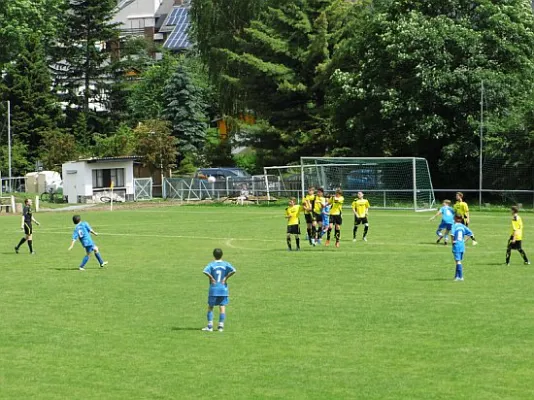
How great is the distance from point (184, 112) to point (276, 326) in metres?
73.1

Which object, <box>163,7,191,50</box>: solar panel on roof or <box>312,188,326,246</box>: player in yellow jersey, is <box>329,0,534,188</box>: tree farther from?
<box>163,7,191,50</box>: solar panel on roof

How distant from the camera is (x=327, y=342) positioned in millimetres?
18359

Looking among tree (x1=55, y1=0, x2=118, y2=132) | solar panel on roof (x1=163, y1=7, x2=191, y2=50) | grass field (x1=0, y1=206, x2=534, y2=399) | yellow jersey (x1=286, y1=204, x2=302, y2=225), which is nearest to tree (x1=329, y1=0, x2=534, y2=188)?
grass field (x1=0, y1=206, x2=534, y2=399)

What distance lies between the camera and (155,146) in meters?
80.5

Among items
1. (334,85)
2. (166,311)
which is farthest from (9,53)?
(166,311)

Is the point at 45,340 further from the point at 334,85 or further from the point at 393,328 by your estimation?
the point at 334,85

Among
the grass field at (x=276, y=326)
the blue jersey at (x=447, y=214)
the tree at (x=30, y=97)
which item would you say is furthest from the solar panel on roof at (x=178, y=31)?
the grass field at (x=276, y=326)

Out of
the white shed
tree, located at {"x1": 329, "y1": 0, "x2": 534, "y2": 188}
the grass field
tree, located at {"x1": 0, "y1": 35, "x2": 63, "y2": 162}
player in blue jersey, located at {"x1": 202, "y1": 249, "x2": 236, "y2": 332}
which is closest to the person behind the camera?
the grass field

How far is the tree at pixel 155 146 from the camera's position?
80.2 m

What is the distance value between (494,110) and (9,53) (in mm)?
61072

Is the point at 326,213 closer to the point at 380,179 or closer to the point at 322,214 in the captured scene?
the point at 322,214

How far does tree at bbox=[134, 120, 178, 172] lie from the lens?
80.2 meters

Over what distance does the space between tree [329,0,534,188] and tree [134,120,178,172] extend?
19258 millimetres

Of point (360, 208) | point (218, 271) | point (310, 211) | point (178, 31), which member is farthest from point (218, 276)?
point (178, 31)
